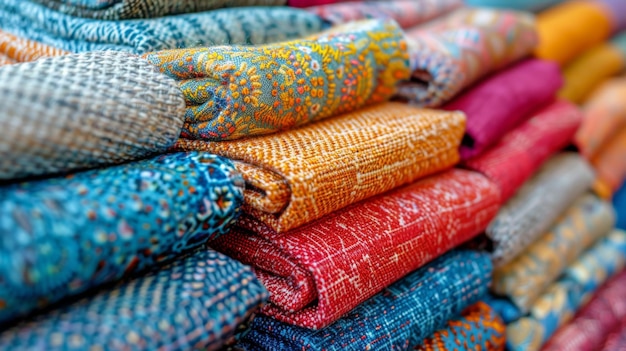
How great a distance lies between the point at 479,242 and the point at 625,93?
2.28ft

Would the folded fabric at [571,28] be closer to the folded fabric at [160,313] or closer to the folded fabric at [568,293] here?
the folded fabric at [568,293]

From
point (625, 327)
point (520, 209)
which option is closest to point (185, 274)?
point (520, 209)

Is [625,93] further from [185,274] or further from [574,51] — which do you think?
[185,274]

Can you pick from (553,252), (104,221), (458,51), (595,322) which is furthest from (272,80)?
(595,322)

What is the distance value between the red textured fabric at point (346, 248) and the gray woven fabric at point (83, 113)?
5.5 inches

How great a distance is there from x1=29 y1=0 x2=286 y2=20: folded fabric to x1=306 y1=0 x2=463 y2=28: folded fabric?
0.21 metres

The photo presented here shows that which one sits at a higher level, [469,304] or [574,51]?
[574,51]

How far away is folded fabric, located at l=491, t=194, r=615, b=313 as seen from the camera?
0.84 m

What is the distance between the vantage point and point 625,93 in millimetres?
1257

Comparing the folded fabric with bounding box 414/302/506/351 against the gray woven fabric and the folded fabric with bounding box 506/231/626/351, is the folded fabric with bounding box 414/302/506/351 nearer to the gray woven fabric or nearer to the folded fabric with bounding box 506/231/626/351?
the folded fabric with bounding box 506/231/626/351

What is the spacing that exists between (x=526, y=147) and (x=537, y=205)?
0.29 feet

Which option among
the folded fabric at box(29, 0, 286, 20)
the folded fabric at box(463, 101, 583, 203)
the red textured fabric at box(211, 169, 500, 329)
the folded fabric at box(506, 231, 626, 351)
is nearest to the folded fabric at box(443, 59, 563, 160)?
the folded fabric at box(463, 101, 583, 203)

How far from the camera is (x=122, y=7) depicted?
579 mm

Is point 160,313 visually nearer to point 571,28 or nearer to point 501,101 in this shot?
point 501,101
